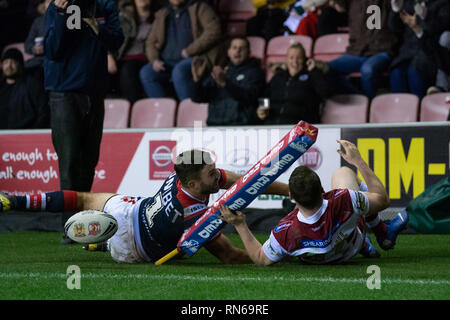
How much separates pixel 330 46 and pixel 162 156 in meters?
3.34

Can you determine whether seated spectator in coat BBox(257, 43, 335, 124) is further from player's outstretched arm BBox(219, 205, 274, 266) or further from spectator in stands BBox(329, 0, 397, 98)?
player's outstretched arm BBox(219, 205, 274, 266)

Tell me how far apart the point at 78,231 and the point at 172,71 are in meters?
6.35

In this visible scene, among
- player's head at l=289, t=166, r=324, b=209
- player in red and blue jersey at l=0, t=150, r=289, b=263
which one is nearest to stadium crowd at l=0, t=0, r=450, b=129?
player in red and blue jersey at l=0, t=150, r=289, b=263

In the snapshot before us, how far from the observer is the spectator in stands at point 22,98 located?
37.4 ft

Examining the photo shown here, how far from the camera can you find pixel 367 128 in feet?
29.7

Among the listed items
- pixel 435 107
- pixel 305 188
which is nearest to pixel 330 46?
pixel 435 107

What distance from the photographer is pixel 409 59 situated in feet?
34.0

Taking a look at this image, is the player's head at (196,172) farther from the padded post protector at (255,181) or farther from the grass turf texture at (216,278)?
the grass turf texture at (216,278)

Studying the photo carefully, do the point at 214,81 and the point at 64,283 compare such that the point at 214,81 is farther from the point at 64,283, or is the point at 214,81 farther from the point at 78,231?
the point at 64,283

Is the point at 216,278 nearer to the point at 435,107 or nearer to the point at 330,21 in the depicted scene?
the point at 435,107

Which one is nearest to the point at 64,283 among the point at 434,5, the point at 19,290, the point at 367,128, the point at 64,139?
the point at 19,290

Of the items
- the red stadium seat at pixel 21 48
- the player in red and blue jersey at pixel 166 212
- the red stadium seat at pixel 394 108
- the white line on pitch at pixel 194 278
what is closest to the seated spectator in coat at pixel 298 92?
the red stadium seat at pixel 394 108

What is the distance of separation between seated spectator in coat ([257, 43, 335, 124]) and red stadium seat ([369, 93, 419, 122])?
665 millimetres

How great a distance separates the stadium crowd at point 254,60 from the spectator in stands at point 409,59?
0.04ft
